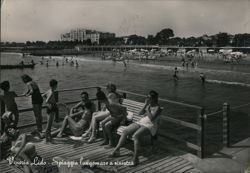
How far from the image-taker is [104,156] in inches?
278

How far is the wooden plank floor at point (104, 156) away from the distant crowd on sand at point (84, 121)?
7.2 inches

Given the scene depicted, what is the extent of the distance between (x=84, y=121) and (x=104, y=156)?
1.41 m

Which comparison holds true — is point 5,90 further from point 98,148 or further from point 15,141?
point 98,148

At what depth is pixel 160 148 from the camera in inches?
300

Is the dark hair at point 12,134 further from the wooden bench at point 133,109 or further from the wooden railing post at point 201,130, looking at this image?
the wooden railing post at point 201,130

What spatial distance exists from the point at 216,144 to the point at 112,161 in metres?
9.01

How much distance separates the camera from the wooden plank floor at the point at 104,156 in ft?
20.9

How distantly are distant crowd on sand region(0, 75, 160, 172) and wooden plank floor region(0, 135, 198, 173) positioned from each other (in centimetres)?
18

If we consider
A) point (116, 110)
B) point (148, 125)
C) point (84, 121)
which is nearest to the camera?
point (148, 125)

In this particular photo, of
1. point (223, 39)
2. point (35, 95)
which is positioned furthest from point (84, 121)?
point (223, 39)

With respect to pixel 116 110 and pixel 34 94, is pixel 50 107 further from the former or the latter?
pixel 116 110

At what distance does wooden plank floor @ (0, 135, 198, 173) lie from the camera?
20.9ft

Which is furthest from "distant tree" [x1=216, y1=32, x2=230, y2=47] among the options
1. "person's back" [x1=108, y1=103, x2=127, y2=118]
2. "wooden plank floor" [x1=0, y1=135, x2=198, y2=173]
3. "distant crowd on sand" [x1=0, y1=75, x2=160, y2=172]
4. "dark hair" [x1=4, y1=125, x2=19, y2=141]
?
"dark hair" [x1=4, y1=125, x2=19, y2=141]

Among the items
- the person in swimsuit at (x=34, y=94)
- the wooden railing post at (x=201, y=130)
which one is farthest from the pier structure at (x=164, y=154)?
the person in swimsuit at (x=34, y=94)
